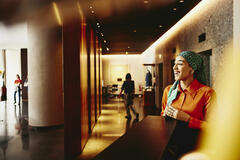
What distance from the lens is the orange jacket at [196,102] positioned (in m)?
1.55

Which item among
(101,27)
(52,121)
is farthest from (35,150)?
(101,27)

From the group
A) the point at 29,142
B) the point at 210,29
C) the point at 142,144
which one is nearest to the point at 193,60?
the point at 142,144

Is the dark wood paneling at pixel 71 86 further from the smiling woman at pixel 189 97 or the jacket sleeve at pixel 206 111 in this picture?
the jacket sleeve at pixel 206 111

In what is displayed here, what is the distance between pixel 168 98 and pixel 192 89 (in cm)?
25

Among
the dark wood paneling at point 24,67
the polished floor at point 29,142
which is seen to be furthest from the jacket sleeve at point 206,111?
the dark wood paneling at point 24,67

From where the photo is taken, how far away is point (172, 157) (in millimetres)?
1430

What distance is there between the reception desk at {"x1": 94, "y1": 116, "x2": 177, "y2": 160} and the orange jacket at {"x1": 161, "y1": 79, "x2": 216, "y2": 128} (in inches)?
6.9

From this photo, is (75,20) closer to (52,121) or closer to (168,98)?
(168,98)

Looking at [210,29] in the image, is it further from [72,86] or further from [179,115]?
[179,115]

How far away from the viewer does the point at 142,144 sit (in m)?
1.23

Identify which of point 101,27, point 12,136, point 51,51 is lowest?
point 12,136

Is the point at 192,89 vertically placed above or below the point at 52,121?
above

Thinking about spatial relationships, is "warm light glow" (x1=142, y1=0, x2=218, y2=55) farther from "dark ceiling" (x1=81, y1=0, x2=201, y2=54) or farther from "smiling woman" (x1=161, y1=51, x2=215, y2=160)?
"smiling woman" (x1=161, y1=51, x2=215, y2=160)

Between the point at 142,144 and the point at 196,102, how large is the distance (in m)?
0.65
